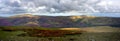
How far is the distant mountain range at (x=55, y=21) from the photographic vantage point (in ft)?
25.8

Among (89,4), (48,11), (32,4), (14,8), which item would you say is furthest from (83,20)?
(14,8)

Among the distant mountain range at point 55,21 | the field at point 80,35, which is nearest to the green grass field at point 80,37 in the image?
the field at point 80,35

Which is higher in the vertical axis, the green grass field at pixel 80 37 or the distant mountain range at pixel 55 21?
the distant mountain range at pixel 55 21

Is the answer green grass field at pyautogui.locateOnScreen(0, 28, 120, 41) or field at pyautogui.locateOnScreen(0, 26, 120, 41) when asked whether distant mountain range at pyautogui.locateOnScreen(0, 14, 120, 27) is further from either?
green grass field at pyautogui.locateOnScreen(0, 28, 120, 41)

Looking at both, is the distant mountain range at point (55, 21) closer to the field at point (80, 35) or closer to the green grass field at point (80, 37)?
the field at point (80, 35)

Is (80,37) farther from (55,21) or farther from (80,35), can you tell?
(55,21)

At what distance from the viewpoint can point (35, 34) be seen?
25.9ft

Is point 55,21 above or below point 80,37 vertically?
above

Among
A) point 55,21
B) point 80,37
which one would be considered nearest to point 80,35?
point 80,37

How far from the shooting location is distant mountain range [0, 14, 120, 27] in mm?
7857

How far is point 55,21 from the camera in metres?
7.89

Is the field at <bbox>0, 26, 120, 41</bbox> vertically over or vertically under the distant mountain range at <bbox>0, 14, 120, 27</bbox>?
under

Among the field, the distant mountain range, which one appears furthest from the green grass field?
the distant mountain range

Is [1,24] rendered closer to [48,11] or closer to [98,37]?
[48,11]
